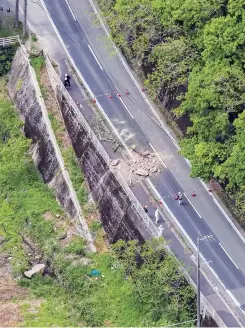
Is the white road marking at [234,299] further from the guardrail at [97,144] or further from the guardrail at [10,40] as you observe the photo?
the guardrail at [10,40]

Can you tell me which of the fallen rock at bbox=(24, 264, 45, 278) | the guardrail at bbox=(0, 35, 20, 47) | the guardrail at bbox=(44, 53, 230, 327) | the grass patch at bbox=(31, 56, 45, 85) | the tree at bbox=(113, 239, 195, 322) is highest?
the guardrail at bbox=(0, 35, 20, 47)

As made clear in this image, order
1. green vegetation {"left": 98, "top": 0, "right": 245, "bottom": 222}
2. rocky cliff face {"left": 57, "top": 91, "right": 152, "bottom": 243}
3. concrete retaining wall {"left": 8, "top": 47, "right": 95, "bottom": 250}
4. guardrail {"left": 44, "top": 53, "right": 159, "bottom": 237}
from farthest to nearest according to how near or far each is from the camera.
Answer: concrete retaining wall {"left": 8, "top": 47, "right": 95, "bottom": 250} → rocky cliff face {"left": 57, "top": 91, "right": 152, "bottom": 243} → guardrail {"left": 44, "top": 53, "right": 159, "bottom": 237} → green vegetation {"left": 98, "top": 0, "right": 245, "bottom": 222}

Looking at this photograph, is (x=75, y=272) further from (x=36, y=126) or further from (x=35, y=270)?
(x=36, y=126)

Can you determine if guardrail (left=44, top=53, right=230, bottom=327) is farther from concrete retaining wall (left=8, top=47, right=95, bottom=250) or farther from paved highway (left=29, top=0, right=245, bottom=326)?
paved highway (left=29, top=0, right=245, bottom=326)

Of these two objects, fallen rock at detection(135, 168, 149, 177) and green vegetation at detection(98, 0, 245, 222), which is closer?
green vegetation at detection(98, 0, 245, 222)

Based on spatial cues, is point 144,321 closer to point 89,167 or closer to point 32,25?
point 89,167

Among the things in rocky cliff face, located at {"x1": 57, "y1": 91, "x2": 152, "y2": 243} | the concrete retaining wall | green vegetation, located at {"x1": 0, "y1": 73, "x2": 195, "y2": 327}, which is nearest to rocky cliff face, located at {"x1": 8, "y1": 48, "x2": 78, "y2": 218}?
the concrete retaining wall

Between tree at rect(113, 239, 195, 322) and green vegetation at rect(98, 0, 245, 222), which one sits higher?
green vegetation at rect(98, 0, 245, 222)

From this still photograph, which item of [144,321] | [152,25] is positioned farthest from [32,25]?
[144,321]
